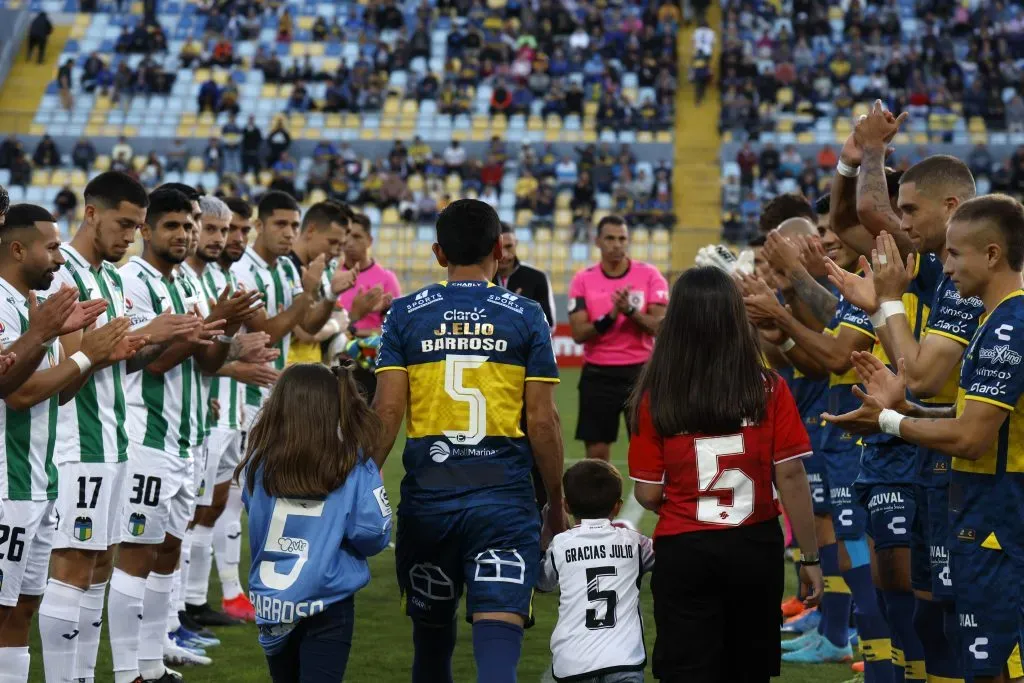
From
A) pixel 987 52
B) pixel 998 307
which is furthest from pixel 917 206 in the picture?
pixel 987 52

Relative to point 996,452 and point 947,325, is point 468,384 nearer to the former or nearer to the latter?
point 947,325

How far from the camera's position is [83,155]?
3331 centimetres

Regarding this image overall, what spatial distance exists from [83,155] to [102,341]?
29.5 metres

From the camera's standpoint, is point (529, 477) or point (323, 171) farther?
point (323, 171)

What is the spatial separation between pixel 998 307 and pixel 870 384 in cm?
54

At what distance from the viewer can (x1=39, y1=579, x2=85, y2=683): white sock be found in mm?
6094

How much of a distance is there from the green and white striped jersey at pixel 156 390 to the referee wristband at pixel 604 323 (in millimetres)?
4532

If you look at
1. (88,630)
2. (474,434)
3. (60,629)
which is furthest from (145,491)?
(474,434)

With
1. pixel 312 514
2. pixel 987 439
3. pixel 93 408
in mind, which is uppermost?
pixel 987 439

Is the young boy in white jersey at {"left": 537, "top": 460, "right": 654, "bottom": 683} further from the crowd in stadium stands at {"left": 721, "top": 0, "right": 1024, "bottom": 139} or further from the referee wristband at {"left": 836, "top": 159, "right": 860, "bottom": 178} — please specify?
the crowd in stadium stands at {"left": 721, "top": 0, "right": 1024, "bottom": 139}

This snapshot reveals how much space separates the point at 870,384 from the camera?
4941 mm

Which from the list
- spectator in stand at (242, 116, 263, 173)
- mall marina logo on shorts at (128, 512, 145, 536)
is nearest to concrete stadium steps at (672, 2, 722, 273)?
spectator in stand at (242, 116, 263, 173)

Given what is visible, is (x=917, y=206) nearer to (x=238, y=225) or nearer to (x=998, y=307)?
(x=998, y=307)

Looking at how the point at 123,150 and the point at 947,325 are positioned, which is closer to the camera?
the point at 947,325
